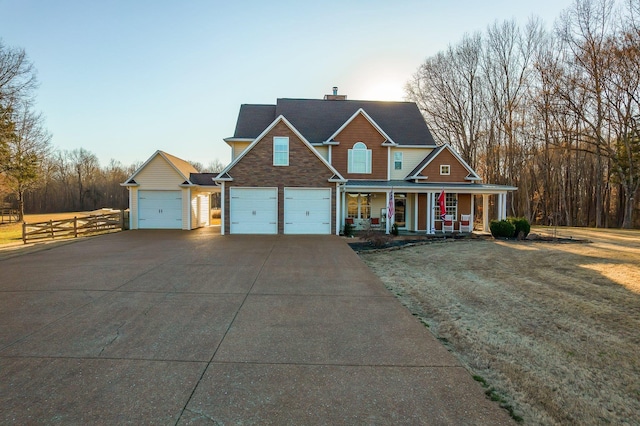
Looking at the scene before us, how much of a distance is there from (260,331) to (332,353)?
1.26 m

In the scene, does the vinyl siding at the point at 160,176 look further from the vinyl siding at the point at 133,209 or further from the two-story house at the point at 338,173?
the two-story house at the point at 338,173

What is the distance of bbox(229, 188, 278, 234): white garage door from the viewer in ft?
60.5

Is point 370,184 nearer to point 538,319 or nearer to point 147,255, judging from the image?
point 147,255

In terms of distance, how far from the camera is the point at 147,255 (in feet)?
Result: 39.6

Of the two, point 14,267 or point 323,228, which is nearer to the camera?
point 14,267

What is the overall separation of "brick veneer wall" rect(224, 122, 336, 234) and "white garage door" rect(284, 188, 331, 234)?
0.26 metres

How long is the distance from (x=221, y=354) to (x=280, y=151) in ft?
48.3

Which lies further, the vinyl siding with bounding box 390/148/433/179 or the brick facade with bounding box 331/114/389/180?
the vinyl siding with bounding box 390/148/433/179

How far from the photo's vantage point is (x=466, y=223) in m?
21.5

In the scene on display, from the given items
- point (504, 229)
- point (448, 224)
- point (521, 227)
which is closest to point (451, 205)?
point (448, 224)

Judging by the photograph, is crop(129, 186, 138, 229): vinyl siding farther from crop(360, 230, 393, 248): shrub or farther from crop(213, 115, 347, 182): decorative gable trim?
crop(360, 230, 393, 248): shrub

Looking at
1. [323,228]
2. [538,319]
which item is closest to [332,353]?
[538,319]

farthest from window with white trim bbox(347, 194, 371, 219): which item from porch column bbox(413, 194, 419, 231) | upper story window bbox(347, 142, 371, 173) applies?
porch column bbox(413, 194, 419, 231)

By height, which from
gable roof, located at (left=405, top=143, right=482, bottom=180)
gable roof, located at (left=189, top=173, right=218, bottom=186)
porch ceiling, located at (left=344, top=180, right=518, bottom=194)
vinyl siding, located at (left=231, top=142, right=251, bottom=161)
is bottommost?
porch ceiling, located at (left=344, top=180, right=518, bottom=194)
